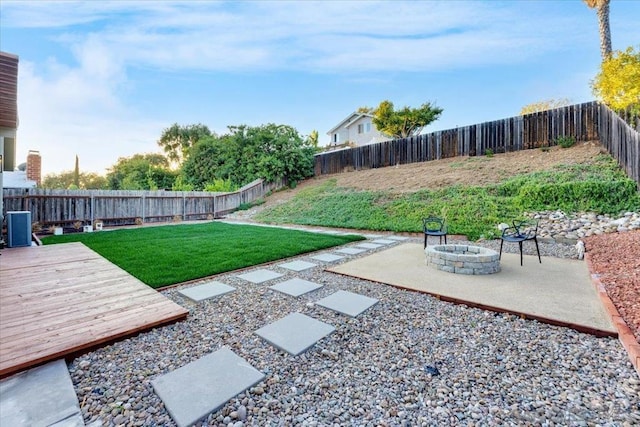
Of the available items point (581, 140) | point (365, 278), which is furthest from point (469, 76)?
point (365, 278)

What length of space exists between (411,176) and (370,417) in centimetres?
1039

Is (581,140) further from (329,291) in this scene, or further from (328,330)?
(328,330)

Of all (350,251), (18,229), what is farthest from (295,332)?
(18,229)

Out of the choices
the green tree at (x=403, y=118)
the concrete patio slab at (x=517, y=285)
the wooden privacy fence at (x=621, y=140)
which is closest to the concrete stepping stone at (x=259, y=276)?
the concrete patio slab at (x=517, y=285)

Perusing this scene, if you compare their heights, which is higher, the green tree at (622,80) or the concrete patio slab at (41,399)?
the green tree at (622,80)

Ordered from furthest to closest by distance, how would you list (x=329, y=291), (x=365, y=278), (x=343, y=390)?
(x=365, y=278), (x=329, y=291), (x=343, y=390)

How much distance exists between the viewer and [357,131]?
24.3 m

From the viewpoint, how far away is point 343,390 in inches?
59.6

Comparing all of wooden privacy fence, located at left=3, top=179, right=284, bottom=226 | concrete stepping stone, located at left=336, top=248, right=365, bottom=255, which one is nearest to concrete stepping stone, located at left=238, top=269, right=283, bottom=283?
concrete stepping stone, located at left=336, top=248, right=365, bottom=255

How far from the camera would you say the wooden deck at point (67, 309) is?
1.79 m

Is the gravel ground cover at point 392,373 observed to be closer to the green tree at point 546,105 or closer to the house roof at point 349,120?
the green tree at point 546,105

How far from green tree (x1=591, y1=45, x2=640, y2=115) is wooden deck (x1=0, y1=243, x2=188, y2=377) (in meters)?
10.5

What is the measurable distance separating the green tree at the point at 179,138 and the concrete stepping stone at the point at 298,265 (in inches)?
983

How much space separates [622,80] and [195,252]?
35.2 ft
